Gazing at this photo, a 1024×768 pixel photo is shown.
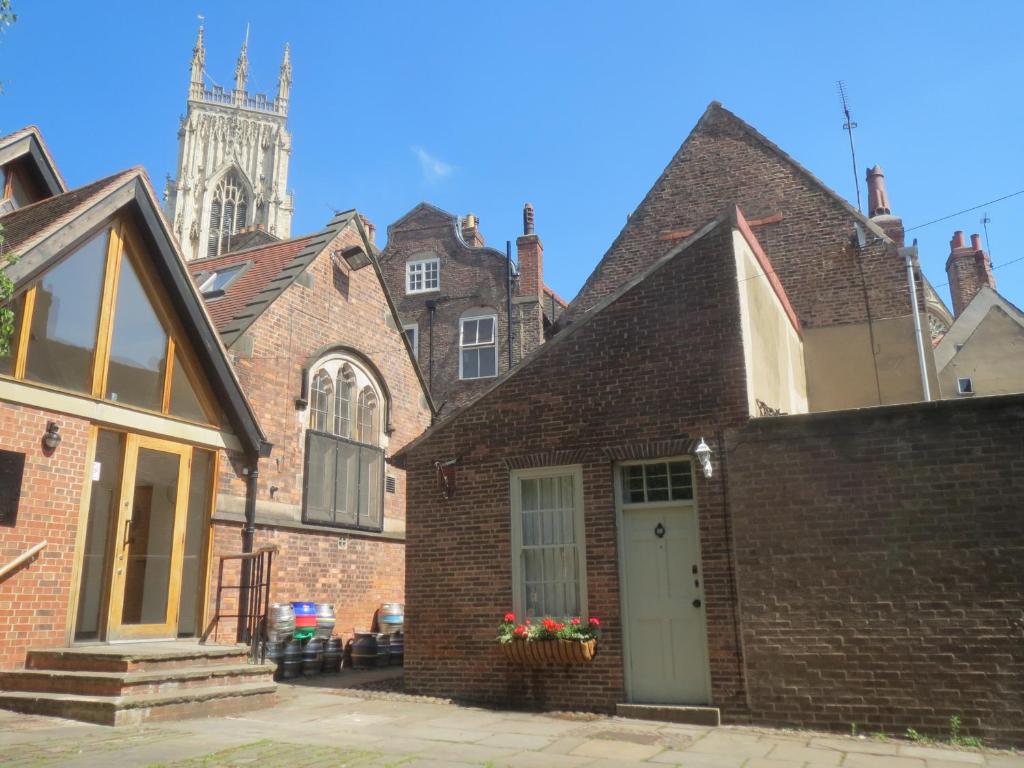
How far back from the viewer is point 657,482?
924 centimetres

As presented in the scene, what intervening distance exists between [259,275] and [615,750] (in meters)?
12.2

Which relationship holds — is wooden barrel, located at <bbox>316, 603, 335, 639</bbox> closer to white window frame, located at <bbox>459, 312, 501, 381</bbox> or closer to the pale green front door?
the pale green front door

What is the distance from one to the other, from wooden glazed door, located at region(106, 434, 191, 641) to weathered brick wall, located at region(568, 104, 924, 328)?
32.4 feet

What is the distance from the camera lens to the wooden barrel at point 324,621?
13195 millimetres

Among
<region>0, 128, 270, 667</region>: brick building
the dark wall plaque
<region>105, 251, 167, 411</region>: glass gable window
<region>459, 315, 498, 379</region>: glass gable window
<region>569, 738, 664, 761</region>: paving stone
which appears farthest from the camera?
<region>459, 315, 498, 379</region>: glass gable window

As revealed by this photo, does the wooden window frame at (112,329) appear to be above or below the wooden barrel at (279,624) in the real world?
above

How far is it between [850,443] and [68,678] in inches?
322

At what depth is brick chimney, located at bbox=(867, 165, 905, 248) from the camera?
54.0 ft

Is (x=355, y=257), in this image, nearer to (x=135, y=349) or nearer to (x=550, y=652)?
(x=135, y=349)

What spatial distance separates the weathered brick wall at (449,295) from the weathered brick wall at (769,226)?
6.85 metres

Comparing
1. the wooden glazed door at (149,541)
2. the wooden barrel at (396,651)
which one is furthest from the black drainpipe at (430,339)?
the wooden glazed door at (149,541)

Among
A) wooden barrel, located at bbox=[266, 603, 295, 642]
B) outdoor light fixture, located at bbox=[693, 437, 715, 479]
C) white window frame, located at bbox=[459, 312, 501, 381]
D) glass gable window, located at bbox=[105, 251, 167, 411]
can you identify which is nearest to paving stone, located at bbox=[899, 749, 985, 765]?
outdoor light fixture, located at bbox=[693, 437, 715, 479]

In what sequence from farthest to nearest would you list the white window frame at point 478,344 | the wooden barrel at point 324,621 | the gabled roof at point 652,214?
1. the white window frame at point 478,344
2. the gabled roof at point 652,214
3. the wooden barrel at point 324,621

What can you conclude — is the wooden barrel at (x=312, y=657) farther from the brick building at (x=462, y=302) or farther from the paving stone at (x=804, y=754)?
the brick building at (x=462, y=302)
